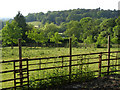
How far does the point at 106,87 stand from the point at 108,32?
3505 cm

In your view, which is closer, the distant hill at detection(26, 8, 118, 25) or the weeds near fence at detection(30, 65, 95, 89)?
the weeds near fence at detection(30, 65, 95, 89)

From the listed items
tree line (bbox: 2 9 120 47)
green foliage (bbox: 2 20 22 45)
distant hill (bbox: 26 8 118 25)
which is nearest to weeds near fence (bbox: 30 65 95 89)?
A: tree line (bbox: 2 9 120 47)

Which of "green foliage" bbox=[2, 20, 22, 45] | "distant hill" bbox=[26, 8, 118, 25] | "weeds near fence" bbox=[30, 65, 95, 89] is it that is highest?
"distant hill" bbox=[26, 8, 118, 25]

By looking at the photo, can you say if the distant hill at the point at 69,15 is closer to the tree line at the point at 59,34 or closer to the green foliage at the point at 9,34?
the tree line at the point at 59,34

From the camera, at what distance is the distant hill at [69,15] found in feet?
310

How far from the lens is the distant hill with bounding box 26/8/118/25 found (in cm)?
9456

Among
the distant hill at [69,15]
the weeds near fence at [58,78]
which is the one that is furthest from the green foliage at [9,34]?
the distant hill at [69,15]

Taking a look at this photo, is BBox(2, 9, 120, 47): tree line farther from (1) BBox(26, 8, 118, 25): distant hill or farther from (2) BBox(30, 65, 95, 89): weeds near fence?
(1) BBox(26, 8, 118, 25): distant hill

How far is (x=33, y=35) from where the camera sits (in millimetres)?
32531

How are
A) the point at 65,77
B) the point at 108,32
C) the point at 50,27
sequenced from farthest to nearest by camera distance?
the point at 50,27
the point at 108,32
the point at 65,77

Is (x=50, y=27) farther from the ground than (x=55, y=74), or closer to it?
farther from the ground

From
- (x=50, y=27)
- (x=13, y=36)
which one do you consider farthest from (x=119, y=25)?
(x=50, y=27)

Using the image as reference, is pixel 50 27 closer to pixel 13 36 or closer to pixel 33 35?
pixel 33 35

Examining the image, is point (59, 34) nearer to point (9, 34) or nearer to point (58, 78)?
point (9, 34)
